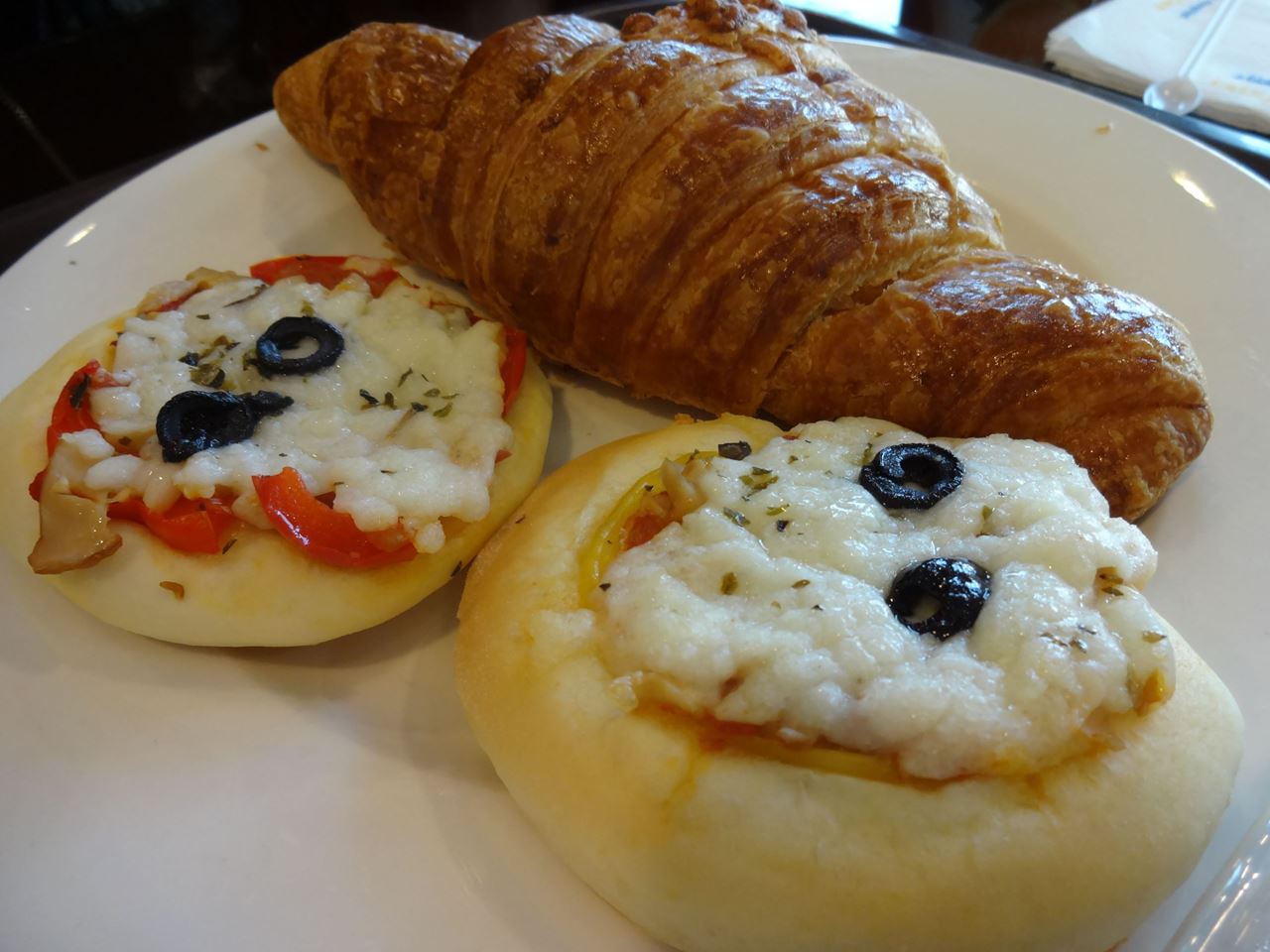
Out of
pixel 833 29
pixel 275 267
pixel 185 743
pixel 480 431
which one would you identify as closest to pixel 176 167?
pixel 275 267

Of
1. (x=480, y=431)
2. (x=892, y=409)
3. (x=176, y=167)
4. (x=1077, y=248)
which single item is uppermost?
(x=1077, y=248)

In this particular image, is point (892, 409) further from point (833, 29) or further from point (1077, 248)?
point (833, 29)

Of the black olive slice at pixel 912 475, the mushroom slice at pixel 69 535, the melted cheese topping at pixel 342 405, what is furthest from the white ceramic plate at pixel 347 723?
the black olive slice at pixel 912 475

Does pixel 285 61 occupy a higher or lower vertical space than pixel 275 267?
lower

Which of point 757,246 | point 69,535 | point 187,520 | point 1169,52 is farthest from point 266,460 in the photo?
point 1169,52

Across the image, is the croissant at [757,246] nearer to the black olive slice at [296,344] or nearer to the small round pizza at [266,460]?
the small round pizza at [266,460]

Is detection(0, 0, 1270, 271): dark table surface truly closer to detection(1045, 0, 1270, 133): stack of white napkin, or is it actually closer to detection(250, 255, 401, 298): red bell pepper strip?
detection(1045, 0, 1270, 133): stack of white napkin

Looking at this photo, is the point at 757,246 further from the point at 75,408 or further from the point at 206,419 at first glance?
the point at 75,408
